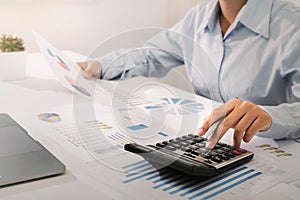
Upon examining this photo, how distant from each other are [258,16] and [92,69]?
1.52 feet

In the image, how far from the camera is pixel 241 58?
1211mm

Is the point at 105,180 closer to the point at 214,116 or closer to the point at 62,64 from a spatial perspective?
the point at 214,116

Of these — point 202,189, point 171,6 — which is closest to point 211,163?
point 202,189

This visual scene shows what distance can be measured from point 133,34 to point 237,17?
0.43 m

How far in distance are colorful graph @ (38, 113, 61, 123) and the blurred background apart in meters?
0.94

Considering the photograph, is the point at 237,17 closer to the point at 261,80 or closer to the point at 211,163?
the point at 261,80

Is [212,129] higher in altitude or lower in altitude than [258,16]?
lower

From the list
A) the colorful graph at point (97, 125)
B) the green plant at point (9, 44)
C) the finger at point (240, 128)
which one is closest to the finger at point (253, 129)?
the finger at point (240, 128)

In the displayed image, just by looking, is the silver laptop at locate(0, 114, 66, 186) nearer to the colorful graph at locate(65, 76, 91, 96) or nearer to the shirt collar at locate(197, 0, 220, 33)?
the colorful graph at locate(65, 76, 91, 96)

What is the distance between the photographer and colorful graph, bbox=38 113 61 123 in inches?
38.2

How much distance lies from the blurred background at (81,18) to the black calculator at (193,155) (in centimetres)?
124

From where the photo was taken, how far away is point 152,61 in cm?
128

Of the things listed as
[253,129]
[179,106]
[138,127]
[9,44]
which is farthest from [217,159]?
[9,44]

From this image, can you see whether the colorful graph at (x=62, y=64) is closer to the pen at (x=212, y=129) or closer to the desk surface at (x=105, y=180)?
the desk surface at (x=105, y=180)
